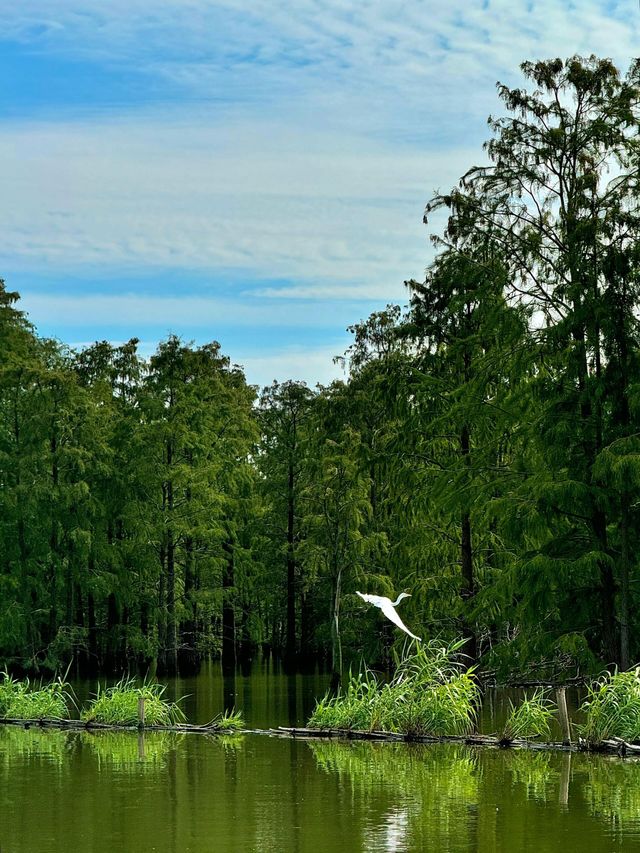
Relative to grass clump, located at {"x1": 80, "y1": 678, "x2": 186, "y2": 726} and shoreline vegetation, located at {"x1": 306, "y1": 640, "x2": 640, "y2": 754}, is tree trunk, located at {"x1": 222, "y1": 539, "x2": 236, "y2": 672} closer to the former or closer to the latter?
grass clump, located at {"x1": 80, "y1": 678, "x2": 186, "y2": 726}

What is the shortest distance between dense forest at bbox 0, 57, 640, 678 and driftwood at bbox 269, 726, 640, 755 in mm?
3112

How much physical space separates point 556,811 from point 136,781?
17.2 feet

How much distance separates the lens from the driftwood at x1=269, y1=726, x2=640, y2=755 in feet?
51.4

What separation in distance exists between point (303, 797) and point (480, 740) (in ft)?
16.3

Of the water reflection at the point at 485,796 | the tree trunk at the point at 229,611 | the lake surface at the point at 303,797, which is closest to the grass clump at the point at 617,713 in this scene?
the water reflection at the point at 485,796

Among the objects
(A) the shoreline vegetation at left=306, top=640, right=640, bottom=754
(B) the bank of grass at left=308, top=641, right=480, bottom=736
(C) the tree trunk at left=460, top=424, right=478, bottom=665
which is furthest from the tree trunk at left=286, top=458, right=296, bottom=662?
(B) the bank of grass at left=308, top=641, right=480, bottom=736

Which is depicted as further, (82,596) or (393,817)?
(82,596)

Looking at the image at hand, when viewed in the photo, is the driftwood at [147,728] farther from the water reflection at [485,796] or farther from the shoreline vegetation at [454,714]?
the water reflection at [485,796]

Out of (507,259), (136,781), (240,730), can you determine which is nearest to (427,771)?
(136,781)

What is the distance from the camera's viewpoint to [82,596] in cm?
4341

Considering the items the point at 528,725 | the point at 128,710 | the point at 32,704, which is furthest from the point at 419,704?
the point at 32,704

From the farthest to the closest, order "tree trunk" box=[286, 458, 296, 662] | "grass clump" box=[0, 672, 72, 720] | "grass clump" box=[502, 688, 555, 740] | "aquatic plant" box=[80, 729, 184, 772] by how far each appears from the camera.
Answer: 1. "tree trunk" box=[286, 458, 296, 662]
2. "grass clump" box=[0, 672, 72, 720]
3. "grass clump" box=[502, 688, 555, 740]
4. "aquatic plant" box=[80, 729, 184, 772]

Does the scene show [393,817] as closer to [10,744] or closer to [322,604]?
[10,744]

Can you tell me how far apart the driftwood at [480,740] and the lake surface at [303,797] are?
314mm
